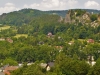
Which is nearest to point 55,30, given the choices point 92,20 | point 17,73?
point 92,20

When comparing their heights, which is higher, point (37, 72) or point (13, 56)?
point (37, 72)

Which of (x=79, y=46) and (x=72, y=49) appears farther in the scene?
(x=79, y=46)

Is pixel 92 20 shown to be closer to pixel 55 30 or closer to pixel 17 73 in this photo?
pixel 55 30

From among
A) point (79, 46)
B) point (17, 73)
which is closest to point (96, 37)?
point (79, 46)

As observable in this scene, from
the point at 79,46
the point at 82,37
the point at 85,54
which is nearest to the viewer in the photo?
the point at 85,54

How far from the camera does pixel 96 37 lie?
11400cm

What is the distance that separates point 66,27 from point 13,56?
208 feet

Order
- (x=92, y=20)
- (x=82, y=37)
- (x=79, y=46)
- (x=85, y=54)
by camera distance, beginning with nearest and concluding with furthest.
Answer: (x=85, y=54), (x=79, y=46), (x=82, y=37), (x=92, y=20)

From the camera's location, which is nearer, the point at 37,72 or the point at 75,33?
the point at 37,72

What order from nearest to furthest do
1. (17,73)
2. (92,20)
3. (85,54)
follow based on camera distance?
Answer: (17,73)
(85,54)
(92,20)

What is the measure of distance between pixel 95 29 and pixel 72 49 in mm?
45880

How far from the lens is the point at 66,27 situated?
471 ft

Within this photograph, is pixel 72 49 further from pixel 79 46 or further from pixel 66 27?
pixel 66 27

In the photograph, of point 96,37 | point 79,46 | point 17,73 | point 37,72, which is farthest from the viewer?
point 96,37
